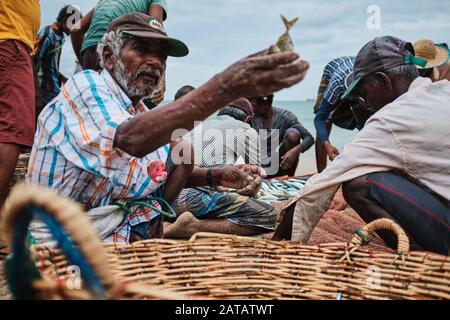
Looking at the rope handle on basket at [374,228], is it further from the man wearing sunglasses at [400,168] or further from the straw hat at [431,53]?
the straw hat at [431,53]

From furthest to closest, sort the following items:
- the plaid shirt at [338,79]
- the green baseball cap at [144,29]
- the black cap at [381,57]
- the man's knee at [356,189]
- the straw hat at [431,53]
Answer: the plaid shirt at [338,79], the straw hat at [431,53], the black cap at [381,57], the man's knee at [356,189], the green baseball cap at [144,29]

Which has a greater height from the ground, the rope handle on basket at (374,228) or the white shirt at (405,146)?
the white shirt at (405,146)

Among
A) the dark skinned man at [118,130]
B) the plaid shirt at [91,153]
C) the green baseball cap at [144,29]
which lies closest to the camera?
the dark skinned man at [118,130]

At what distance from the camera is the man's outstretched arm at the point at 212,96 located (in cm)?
133

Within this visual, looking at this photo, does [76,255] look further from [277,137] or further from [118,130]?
[277,137]

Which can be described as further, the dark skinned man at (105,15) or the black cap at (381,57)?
the dark skinned man at (105,15)

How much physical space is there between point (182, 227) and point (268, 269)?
70.5 inches

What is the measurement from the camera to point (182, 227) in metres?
3.29

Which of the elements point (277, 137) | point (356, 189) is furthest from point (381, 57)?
point (277, 137)

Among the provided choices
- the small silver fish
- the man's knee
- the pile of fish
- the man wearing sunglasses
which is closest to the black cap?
the man wearing sunglasses

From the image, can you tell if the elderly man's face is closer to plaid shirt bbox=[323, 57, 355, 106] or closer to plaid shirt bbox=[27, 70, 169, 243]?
plaid shirt bbox=[27, 70, 169, 243]

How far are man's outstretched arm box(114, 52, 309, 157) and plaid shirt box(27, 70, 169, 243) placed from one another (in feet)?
0.41

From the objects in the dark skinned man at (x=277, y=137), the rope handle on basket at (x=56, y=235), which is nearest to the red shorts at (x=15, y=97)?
the rope handle on basket at (x=56, y=235)

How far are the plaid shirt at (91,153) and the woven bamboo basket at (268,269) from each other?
44cm
